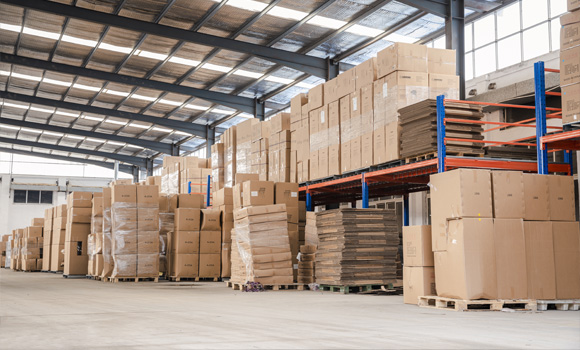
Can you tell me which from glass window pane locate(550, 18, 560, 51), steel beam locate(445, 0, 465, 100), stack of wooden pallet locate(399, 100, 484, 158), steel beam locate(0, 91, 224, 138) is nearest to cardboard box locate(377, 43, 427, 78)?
stack of wooden pallet locate(399, 100, 484, 158)

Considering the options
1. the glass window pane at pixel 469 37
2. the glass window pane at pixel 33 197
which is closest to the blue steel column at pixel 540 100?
the glass window pane at pixel 469 37

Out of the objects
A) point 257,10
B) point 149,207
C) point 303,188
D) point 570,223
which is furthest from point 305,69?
point 570,223

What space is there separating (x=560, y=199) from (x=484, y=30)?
24.1ft

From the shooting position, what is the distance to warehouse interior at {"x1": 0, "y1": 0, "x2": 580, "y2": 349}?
6652mm

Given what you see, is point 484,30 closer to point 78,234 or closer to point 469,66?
point 469,66

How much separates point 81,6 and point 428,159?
1063 cm

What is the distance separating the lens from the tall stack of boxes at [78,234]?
696 inches

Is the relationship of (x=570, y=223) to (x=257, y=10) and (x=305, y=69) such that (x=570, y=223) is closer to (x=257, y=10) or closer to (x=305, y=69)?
(x=257, y=10)

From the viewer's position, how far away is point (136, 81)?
68.9 feet

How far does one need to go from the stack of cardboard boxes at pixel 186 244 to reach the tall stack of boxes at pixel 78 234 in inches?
147

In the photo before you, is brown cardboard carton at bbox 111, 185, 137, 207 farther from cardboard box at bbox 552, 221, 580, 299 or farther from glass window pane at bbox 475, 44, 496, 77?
cardboard box at bbox 552, 221, 580, 299

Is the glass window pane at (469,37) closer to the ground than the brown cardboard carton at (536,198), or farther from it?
farther from it

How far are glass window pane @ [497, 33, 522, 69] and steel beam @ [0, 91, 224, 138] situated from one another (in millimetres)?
16087

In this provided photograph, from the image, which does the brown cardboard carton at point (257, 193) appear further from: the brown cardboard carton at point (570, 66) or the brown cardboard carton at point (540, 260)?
the brown cardboard carton at point (570, 66)
